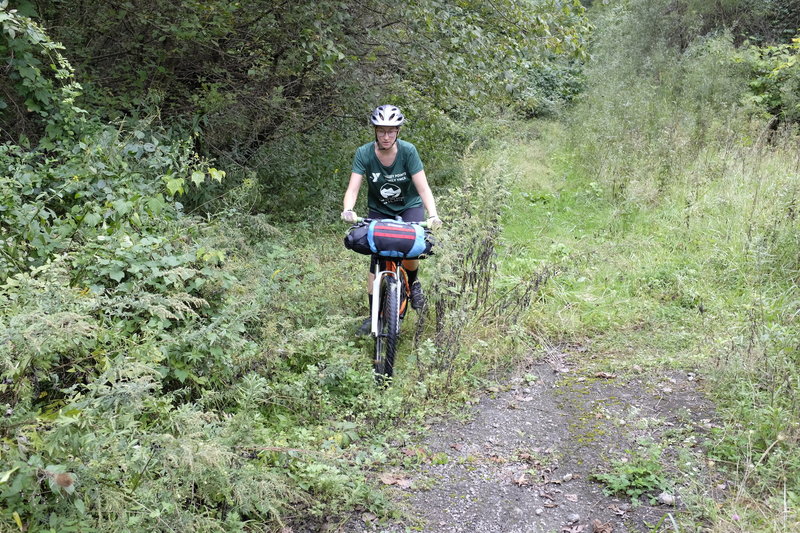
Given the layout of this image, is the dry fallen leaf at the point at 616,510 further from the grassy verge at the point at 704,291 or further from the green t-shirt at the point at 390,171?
the green t-shirt at the point at 390,171

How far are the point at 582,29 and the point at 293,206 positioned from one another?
4496 mm

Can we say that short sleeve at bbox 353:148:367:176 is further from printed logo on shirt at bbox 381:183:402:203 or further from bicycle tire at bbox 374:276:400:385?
bicycle tire at bbox 374:276:400:385

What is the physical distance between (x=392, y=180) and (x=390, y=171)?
0.26ft

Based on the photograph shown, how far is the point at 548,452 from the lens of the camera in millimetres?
3924

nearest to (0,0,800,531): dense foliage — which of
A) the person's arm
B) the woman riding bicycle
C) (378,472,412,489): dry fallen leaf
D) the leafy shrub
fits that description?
(378,472,412,489): dry fallen leaf

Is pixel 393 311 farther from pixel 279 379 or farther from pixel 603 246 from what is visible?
pixel 603 246

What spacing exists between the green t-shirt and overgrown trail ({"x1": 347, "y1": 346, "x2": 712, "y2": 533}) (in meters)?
1.86

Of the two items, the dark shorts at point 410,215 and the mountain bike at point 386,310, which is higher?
the dark shorts at point 410,215

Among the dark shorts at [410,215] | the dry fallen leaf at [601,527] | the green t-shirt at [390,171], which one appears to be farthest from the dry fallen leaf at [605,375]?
the green t-shirt at [390,171]

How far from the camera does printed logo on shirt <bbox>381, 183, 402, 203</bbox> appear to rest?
5340mm

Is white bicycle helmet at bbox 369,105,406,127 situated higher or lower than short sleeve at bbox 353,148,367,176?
higher

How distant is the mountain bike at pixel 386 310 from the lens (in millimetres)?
4691

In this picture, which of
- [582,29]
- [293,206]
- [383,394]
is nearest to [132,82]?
[293,206]

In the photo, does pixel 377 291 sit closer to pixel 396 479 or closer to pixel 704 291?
pixel 396 479
